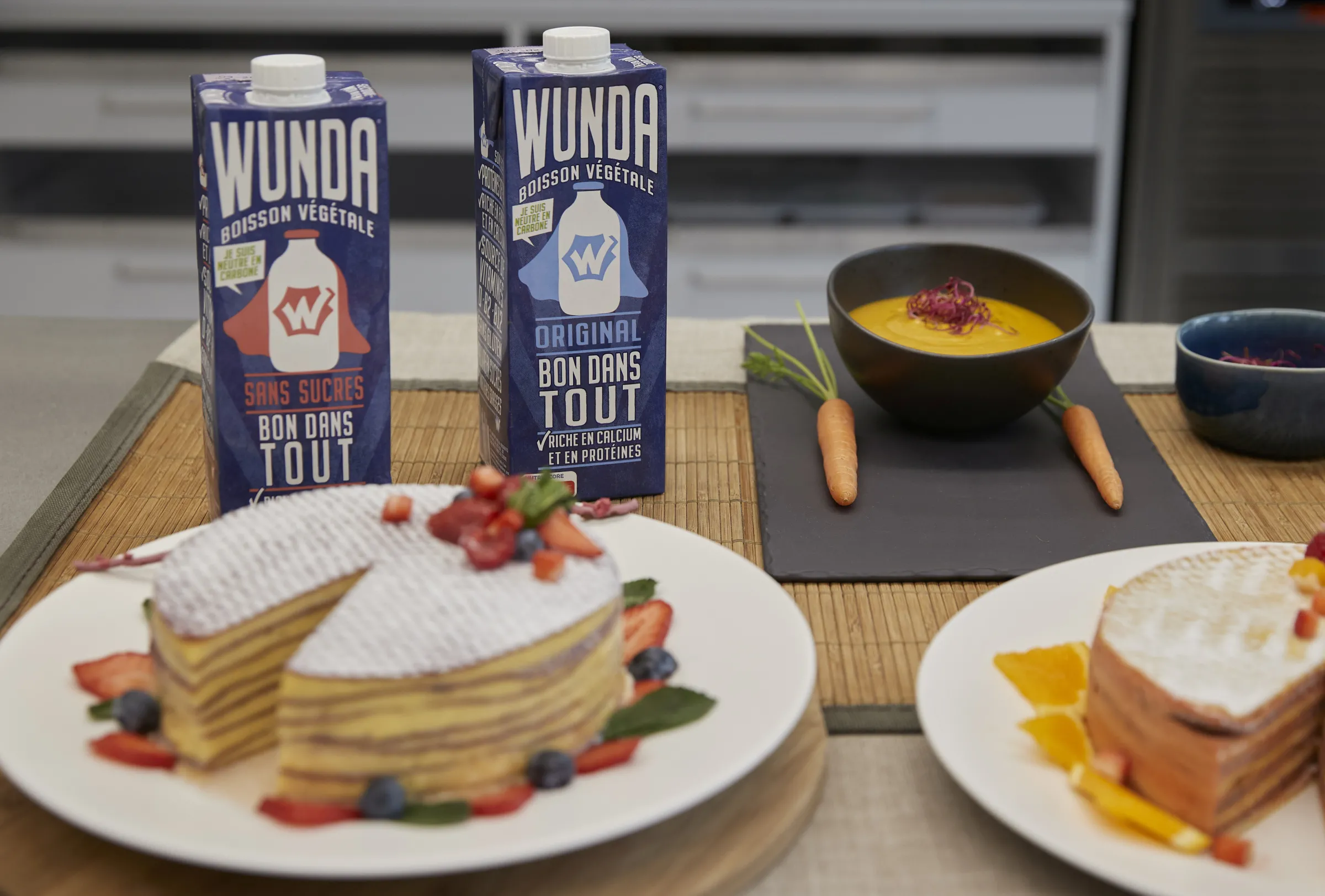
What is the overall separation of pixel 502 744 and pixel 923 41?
3056mm

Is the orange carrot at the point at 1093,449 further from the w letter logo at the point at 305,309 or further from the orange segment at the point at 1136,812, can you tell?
the w letter logo at the point at 305,309

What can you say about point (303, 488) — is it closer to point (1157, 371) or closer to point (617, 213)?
point (617, 213)

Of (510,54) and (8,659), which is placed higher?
(510,54)

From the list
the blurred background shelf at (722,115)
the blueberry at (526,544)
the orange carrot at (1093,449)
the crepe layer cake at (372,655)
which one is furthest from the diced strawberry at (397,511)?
the blurred background shelf at (722,115)

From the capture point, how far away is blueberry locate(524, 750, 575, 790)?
1.02 meters

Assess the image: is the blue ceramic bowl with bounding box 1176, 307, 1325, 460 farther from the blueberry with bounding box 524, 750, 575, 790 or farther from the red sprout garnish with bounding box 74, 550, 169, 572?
the red sprout garnish with bounding box 74, 550, 169, 572

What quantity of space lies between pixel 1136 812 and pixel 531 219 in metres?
0.87

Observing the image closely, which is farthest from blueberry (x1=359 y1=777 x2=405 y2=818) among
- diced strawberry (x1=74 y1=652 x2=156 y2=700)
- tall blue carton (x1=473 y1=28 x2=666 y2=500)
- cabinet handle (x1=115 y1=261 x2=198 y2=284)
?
cabinet handle (x1=115 y1=261 x2=198 y2=284)

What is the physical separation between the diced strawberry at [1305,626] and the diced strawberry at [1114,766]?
0.59ft

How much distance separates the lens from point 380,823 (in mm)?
978

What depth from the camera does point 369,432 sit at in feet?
4.79

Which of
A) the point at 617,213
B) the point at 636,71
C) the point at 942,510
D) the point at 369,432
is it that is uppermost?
the point at 636,71

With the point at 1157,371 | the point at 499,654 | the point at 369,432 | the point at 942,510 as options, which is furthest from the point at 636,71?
the point at 1157,371

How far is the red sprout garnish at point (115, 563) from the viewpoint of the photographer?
1294 mm
